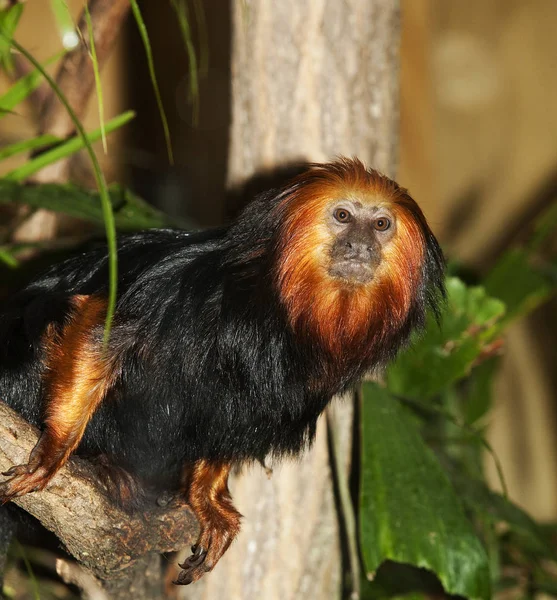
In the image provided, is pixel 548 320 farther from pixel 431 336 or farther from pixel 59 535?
pixel 59 535

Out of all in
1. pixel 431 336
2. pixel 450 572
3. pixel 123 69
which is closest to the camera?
pixel 450 572

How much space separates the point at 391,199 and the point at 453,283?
0.84 m

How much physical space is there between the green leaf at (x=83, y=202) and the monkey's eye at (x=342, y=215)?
79cm

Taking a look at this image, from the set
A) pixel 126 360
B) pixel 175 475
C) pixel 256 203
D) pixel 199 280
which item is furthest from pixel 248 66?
pixel 175 475

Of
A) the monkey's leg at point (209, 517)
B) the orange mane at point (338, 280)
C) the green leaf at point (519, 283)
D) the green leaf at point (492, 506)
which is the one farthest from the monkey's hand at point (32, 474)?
the green leaf at point (519, 283)

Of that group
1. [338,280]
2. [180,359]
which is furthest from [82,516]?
[338,280]

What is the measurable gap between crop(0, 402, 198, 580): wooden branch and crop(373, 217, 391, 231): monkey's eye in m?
0.88

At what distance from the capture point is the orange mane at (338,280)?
1.78 meters

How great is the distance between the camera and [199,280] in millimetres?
1798

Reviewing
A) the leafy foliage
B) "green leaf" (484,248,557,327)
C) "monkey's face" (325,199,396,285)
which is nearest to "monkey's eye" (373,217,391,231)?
"monkey's face" (325,199,396,285)

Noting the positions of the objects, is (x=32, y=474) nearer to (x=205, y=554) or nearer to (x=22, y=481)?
(x=22, y=481)

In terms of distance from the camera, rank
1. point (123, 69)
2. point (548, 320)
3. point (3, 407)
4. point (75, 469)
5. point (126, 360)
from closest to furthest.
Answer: point (3, 407), point (75, 469), point (126, 360), point (548, 320), point (123, 69)

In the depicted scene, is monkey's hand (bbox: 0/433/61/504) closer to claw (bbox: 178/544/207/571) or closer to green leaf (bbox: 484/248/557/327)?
claw (bbox: 178/544/207/571)

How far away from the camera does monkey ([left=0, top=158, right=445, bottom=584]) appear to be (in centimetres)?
176
